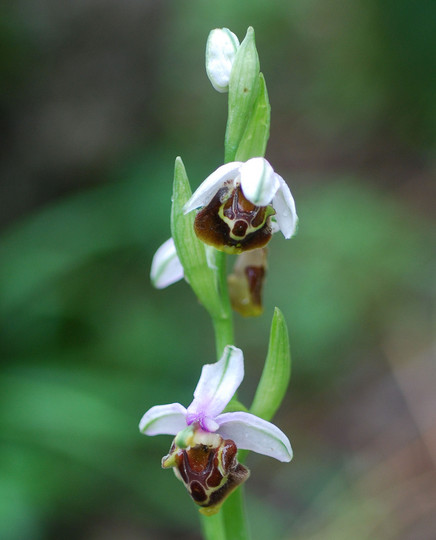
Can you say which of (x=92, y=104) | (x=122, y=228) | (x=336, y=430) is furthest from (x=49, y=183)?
(x=336, y=430)

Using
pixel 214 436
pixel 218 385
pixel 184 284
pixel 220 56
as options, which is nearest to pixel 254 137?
pixel 220 56

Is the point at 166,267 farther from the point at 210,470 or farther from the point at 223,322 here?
the point at 210,470

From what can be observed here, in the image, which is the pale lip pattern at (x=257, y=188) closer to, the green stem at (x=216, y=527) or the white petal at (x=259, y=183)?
the white petal at (x=259, y=183)

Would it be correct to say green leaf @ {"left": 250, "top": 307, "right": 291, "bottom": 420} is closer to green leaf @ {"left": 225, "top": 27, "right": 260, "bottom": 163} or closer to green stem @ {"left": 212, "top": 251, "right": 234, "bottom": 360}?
green stem @ {"left": 212, "top": 251, "right": 234, "bottom": 360}

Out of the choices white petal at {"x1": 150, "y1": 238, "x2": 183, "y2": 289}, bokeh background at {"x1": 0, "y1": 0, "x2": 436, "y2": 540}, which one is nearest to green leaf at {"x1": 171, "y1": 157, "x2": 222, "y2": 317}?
white petal at {"x1": 150, "y1": 238, "x2": 183, "y2": 289}

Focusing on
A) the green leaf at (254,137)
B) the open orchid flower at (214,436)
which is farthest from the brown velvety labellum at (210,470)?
the green leaf at (254,137)

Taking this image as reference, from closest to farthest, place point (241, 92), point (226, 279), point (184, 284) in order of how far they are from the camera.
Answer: point (241, 92), point (226, 279), point (184, 284)

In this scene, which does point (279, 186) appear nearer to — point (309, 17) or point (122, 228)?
point (122, 228)
